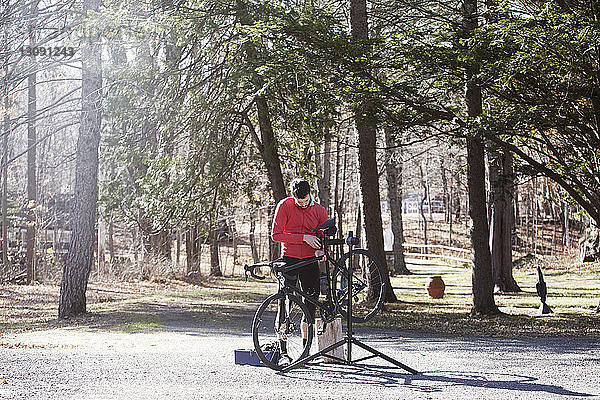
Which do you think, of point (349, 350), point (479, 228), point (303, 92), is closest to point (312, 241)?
point (349, 350)

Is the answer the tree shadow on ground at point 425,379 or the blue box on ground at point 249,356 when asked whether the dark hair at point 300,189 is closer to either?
the blue box on ground at point 249,356

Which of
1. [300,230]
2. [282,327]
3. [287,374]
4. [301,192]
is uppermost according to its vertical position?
[301,192]

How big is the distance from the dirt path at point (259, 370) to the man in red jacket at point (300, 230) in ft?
3.29

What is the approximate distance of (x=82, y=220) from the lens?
1475 cm

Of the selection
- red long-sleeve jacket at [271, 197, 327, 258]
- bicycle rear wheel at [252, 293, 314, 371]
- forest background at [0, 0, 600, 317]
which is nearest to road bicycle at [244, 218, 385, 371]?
bicycle rear wheel at [252, 293, 314, 371]

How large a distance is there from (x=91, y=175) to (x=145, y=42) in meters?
3.02

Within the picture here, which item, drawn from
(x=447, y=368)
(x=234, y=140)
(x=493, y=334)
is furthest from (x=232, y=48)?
(x=447, y=368)

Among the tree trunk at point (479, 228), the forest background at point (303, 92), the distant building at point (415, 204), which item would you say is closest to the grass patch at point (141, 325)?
the forest background at point (303, 92)

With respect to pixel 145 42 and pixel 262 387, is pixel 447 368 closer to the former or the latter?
pixel 262 387

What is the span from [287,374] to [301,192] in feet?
6.57

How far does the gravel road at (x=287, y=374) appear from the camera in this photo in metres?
6.53

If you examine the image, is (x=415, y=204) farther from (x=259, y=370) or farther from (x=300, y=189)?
(x=259, y=370)

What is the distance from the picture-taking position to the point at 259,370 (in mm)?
7723

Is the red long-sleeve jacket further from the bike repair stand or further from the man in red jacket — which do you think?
the bike repair stand
